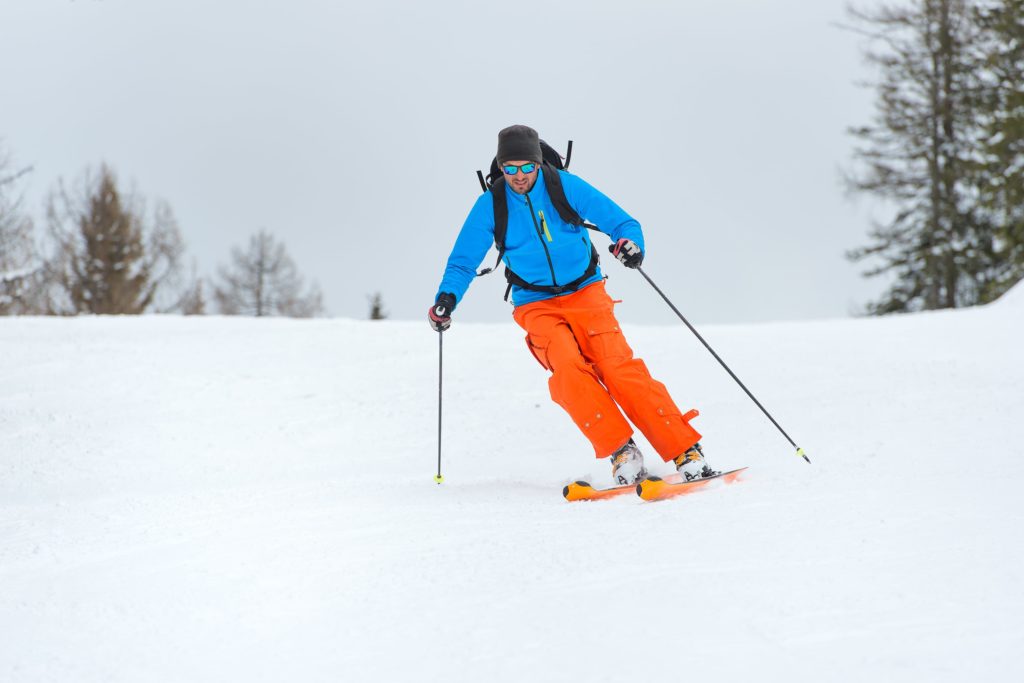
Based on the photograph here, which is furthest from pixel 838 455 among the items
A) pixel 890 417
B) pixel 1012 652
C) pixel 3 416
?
pixel 3 416

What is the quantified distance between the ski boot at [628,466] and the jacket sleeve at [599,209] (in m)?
1.08

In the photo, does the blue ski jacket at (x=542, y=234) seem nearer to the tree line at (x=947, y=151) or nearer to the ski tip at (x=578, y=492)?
the ski tip at (x=578, y=492)

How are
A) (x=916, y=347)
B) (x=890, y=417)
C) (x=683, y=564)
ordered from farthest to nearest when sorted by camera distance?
(x=916, y=347), (x=890, y=417), (x=683, y=564)

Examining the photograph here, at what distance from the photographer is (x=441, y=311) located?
14.2ft

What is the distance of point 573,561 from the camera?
2715 mm

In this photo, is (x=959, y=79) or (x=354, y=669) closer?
(x=354, y=669)

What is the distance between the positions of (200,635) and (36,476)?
3.66 m

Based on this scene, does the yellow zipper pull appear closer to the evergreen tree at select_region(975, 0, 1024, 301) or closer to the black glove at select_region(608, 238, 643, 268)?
the black glove at select_region(608, 238, 643, 268)

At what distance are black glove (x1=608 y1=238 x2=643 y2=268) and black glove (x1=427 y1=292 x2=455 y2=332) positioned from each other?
34.8 inches

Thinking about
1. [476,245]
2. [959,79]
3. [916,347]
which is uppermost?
[959,79]

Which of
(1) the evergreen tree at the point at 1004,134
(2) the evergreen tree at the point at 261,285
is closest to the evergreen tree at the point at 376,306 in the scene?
(2) the evergreen tree at the point at 261,285

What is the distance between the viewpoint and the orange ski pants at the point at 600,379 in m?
4.16

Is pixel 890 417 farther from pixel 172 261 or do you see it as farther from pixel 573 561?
pixel 172 261

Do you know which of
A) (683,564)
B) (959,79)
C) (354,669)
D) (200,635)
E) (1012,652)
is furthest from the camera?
(959,79)
